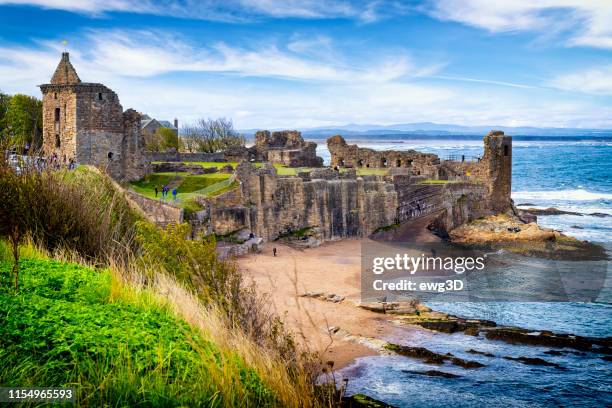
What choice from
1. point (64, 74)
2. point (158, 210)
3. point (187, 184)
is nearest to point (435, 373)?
point (158, 210)

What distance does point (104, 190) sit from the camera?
61.1 ft

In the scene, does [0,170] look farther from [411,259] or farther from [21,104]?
[21,104]

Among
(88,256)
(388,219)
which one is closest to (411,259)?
(388,219)

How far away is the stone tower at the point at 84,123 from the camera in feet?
102

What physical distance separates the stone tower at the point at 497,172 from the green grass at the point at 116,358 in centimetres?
3848

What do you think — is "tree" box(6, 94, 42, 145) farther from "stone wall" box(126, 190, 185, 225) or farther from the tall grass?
the tall grass

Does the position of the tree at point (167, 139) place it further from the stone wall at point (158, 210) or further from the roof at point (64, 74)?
the stone wall at point (158, 210)

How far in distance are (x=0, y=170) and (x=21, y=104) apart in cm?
3620

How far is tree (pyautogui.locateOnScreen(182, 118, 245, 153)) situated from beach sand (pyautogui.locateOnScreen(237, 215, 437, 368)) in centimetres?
2570

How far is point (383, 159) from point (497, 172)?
335 inches

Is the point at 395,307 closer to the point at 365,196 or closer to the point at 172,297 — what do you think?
the point at 172,297

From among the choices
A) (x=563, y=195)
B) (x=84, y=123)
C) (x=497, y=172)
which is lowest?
(x=563, y=195)

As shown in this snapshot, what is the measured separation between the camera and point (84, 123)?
31.2 meters

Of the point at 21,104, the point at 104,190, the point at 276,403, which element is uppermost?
the point at 21,104
